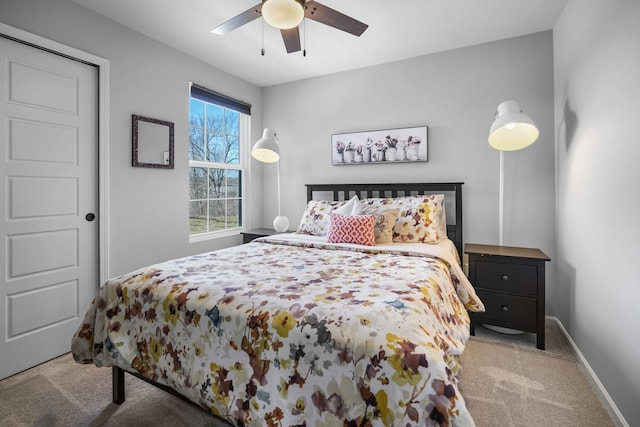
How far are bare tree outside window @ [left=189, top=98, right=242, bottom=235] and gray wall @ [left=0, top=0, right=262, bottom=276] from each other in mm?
211

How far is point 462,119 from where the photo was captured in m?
3.04

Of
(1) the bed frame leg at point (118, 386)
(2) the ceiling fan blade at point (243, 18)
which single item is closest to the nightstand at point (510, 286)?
(2) the ceiling fan blade at point (243, 18)

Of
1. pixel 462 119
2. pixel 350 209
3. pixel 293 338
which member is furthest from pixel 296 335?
pixel 462 119

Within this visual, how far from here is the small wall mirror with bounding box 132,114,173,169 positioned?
2693 mm

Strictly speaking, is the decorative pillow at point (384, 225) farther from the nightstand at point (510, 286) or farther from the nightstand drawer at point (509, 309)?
the nightstand drawer at point (509, 309)

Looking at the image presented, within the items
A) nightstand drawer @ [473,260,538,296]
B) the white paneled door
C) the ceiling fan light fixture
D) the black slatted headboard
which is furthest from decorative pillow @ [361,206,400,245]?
the white paneled door

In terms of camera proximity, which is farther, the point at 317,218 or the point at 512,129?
the point at 317,218

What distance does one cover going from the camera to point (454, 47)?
3021 mm

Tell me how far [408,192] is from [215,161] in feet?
7.20

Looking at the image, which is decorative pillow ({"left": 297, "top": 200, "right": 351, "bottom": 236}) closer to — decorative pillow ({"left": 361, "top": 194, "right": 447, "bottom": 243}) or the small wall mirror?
decorative pillow ({"left": 361, "top": 194, "right": 447, "bottom": 243})

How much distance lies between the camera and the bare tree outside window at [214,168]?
3382 millimetres

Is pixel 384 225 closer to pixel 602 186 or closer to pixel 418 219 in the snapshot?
pixel 418 219

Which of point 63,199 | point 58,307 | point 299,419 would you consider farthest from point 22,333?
point 299,419

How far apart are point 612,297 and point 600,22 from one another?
1.52 meters
